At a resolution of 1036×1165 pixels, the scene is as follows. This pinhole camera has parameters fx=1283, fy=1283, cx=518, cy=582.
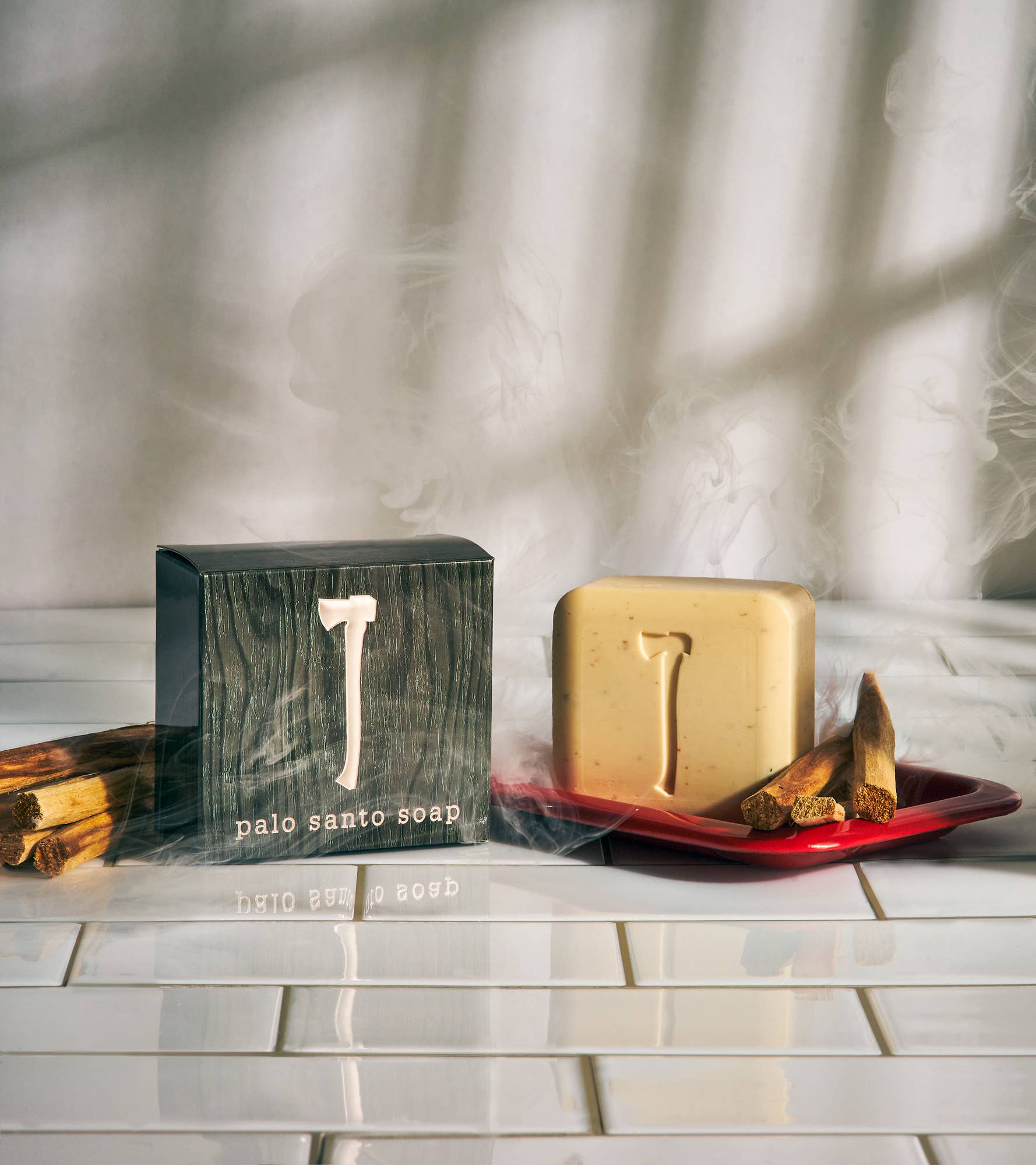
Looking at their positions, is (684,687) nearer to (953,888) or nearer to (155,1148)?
(953,888)

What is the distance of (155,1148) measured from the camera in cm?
50

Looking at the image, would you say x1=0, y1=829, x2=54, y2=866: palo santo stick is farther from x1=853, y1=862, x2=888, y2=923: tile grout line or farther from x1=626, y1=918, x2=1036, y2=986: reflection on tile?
x1=853, y1=862, x2=888, y2=923: tile grout line

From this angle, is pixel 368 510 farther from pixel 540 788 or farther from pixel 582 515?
pixel 540 788

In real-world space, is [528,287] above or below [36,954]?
above

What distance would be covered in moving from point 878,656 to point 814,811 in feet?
0.75

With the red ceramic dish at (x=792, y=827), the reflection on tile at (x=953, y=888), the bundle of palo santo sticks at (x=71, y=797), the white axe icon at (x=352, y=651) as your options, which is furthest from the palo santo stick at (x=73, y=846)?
the reflection on tile at (x=953, y=888)

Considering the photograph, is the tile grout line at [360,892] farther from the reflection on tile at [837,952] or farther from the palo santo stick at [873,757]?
the palo santo stick at [873,757]

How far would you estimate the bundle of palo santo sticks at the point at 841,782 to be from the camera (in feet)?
2.56

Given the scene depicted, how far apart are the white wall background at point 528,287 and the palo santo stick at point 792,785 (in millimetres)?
147

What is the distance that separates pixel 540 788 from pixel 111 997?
0.33 m

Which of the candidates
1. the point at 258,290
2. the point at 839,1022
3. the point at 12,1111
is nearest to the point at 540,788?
the point at 839,1022

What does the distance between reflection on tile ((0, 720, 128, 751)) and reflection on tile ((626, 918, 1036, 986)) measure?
1.90 ft

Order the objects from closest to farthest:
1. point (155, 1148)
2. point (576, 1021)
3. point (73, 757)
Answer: point (155, 1148) → point (576, 1021) → point (73, 757)

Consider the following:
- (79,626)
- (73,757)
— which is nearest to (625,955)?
(73,757)
